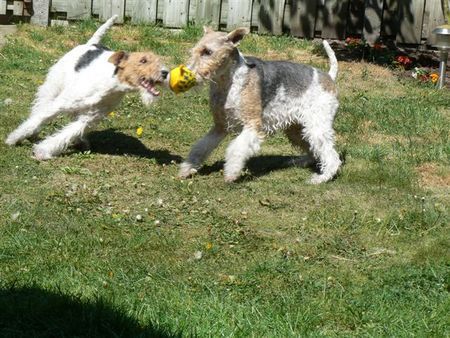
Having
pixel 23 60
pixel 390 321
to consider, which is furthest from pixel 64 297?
pixel 23 60

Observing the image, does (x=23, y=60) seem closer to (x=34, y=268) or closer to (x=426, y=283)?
(x=34, y=268)

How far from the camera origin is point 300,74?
7.96 metres

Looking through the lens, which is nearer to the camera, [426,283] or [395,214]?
[426,283]

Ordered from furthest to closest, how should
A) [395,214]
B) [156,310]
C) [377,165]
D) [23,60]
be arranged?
[23,60] < [377,165] < [395,214] < [156,310]

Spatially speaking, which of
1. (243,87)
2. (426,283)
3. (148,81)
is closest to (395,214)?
(426,283)

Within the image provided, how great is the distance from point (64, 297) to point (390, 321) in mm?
1958

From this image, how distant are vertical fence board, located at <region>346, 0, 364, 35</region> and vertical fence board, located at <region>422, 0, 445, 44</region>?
3.60ft

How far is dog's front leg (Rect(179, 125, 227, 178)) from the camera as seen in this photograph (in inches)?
302

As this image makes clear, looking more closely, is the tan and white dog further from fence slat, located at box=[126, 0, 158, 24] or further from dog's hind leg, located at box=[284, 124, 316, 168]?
fence slat, located at box=[126, 0, 158, 24]

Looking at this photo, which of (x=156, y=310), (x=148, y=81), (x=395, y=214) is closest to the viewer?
(x=156, y=310)

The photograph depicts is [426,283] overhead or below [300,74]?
below

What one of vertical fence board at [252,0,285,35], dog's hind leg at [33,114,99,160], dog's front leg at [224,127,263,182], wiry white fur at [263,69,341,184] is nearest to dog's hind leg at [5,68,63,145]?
dog's hind leg at [33,114,99,160]

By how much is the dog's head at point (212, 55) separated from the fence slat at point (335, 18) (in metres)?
6.66

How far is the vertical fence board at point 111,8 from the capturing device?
13336mm
